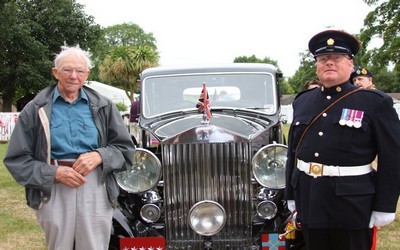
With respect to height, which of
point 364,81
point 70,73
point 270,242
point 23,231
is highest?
point 70,73

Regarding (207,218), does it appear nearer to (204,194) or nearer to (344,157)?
(204,194)

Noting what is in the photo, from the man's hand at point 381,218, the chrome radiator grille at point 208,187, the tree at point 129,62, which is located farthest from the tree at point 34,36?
the man's hand at point 381,218

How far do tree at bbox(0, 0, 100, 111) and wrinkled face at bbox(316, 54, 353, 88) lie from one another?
1032 inches

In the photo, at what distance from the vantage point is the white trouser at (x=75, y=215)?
2.90 metres

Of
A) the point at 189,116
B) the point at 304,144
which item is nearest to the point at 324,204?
the point at 304,144

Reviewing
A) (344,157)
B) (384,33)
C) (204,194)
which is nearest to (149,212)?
(204,194)

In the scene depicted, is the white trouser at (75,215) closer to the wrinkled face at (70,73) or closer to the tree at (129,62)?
the wrinkled face at (70,73)

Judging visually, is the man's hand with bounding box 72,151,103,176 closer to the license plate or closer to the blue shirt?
the blue shirt

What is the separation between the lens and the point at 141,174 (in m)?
3.92

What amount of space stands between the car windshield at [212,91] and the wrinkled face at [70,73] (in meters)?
2.07

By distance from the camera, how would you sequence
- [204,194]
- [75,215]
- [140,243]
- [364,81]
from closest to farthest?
[75,215] < [140,243] < [204,194] < [364,81]

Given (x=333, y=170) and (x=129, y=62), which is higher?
(x=129, y=62)

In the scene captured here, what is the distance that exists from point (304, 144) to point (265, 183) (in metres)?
1.09

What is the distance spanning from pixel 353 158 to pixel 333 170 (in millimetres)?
122
